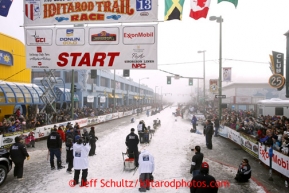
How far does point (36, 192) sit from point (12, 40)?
64.0 feet

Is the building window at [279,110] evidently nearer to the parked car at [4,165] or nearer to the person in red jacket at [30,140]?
the person in red jacket at [30,140]

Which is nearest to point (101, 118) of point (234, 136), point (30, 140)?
point (30, 140)

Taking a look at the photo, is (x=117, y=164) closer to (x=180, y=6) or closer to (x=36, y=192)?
(x=36, y=192)

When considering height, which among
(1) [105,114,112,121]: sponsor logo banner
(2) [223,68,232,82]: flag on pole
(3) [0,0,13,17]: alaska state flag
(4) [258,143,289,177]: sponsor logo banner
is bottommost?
(1) [105,114,112,121]: sponsor logo banner

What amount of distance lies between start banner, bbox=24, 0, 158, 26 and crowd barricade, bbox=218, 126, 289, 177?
719 cm

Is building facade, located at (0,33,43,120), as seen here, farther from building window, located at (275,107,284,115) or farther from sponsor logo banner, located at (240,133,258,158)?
building window, located at (275,107,284,115)

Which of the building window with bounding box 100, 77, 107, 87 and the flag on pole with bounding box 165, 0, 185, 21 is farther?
the building window with bounding box 100, 77, 107, 87

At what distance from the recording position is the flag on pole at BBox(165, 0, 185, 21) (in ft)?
26.9

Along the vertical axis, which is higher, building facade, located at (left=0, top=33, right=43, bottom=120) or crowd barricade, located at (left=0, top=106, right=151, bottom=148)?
building facade, located at (left=0, top=33, right=43, bottom=120)

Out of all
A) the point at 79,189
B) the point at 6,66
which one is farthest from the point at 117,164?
the point at 6,66

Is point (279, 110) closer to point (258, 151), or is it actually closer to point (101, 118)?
point (258, 151)

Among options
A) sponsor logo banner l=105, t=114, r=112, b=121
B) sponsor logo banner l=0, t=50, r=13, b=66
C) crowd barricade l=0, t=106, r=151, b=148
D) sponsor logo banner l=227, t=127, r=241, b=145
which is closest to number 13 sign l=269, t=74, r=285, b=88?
sponsor logo banner l=227, t=127, r=241, b=145

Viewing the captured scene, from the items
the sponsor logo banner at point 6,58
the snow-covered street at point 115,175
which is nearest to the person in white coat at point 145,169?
the snow-covered street at point 115,175

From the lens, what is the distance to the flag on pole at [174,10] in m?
8.21
